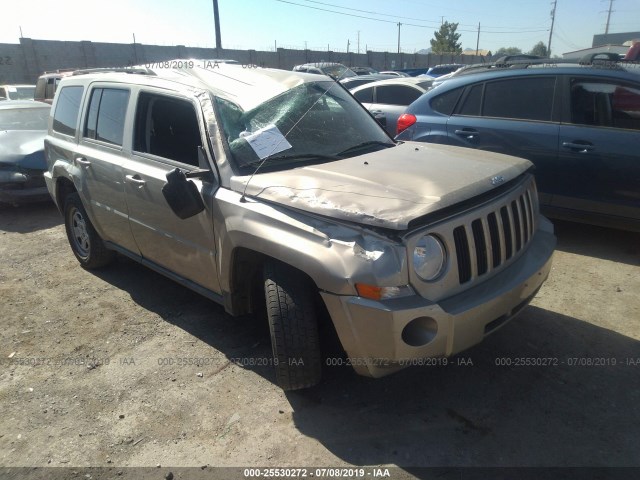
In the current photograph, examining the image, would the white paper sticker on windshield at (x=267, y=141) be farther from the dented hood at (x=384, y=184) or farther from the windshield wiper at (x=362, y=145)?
the windshield wiper at (x=362, y=145)

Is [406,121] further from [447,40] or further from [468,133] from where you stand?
[447,40]

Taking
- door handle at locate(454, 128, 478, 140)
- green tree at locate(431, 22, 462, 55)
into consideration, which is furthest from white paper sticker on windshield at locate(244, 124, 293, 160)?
green tree at locate(431, 22, 462, 55)

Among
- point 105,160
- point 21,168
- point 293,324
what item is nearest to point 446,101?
point 105,160

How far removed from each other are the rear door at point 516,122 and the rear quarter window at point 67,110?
3.83 metres

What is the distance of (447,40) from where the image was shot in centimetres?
6406

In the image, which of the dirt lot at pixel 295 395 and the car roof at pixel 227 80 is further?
the car roof at pixel 227 80

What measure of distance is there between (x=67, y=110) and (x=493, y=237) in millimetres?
4165

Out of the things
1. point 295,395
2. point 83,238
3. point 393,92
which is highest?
point 393,92

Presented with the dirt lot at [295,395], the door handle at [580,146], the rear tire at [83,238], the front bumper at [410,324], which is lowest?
the dirt lot at [295,395]

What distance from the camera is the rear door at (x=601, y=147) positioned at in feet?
14.5

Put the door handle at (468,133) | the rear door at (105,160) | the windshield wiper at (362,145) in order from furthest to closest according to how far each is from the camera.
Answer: the door handle at (468,133) < the rear door at (105,160) < the windshield wiper at (362,145)

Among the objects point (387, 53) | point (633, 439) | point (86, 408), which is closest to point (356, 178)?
point (633, 439)

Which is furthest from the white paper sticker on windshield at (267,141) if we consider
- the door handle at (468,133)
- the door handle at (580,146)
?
the door handle at (580,146)

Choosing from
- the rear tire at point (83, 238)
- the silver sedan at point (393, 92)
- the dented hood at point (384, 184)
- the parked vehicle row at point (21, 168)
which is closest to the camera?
the dented hood at point (384, 184)
